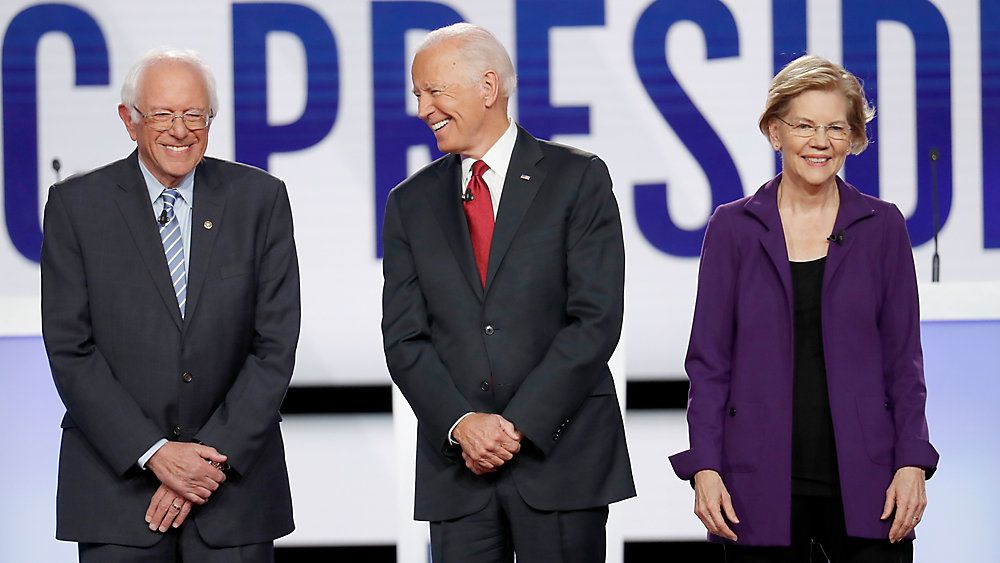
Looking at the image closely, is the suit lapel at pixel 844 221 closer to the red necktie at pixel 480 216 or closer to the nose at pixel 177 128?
the red necktie at pixel 480 216

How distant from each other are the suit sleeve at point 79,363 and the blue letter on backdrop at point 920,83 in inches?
116

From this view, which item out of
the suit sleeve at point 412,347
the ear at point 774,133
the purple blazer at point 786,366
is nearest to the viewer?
the purple blazer at point 786,366

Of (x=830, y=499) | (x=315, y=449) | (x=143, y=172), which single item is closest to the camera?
(x=830, y=499)

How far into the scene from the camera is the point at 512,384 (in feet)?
9.59

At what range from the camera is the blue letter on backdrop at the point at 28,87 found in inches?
196

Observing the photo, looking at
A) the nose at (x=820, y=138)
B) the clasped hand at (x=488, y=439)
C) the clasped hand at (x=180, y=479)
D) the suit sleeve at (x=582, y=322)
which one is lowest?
the clasped hand at (x=180, y=479)

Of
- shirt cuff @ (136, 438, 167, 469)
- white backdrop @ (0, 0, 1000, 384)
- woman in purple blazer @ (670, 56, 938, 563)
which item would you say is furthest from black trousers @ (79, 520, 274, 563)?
white backdrop @ (0, 0, 1000, 384)

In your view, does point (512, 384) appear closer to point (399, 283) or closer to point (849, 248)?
point (399, 283)

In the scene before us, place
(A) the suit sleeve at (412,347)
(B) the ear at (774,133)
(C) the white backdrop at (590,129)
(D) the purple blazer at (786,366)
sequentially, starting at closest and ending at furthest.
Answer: (D) the purple blazer at (786,366), (A) the suit sleeve at (412,347), (B) the ear at (774,133), (C) the white backdrop at (590,129)

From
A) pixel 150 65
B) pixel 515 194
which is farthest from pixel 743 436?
pixel 150 65

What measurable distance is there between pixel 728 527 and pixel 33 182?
3.15m

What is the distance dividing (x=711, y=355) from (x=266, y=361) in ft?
3.11

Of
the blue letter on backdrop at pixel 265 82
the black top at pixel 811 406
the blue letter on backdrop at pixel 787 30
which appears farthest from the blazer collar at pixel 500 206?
the blue letter on backdrop at pixel 787 30

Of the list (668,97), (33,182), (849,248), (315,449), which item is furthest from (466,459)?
(33,182)
